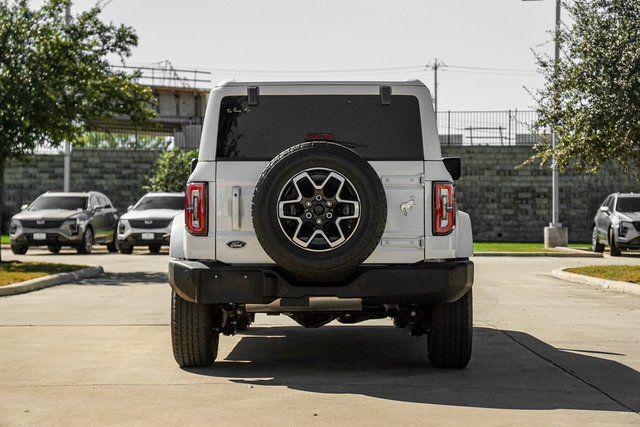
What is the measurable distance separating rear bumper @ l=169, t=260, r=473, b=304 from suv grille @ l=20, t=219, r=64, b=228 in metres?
20.8

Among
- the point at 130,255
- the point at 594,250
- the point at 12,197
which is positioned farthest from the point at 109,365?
the point at 12,197

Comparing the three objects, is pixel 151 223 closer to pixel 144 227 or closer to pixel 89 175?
pixel 144 227

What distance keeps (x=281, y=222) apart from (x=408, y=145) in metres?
1.24

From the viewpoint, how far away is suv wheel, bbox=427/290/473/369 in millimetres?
8016

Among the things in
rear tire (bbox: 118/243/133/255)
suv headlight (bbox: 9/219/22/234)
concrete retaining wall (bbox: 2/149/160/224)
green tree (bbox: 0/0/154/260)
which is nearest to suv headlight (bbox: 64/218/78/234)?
suv headlight (bbox: 9/219/22/234)

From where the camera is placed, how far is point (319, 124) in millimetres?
7957

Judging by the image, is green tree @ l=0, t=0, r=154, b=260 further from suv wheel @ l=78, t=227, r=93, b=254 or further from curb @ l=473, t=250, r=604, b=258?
A: curb @ l=473, t=250, r=604, b=258

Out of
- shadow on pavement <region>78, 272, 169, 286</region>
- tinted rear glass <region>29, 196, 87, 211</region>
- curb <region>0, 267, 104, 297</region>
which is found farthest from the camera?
tinted rear glass <region>29, 196, 87, 211</region>

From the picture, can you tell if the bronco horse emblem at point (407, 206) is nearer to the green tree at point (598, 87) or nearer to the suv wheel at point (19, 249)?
the green tree at point (598, 87)

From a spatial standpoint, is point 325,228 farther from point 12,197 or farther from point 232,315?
point 12,197

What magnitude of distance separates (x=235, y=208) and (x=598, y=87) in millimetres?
12239

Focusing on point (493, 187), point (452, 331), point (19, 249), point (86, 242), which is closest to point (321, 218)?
point (452, 331)

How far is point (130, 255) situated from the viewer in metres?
28.5

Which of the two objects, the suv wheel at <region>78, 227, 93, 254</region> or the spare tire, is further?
the suv wheel at <region>78, 227, 93, 254</region>
